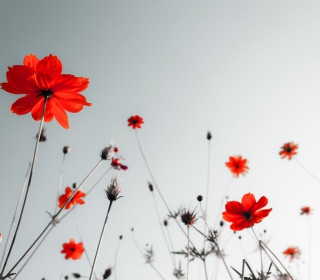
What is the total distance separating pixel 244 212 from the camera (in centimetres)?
189

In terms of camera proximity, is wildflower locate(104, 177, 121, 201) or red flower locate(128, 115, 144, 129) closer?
wildflower locate(104, 177, 121, 201)

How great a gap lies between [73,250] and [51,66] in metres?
4.50

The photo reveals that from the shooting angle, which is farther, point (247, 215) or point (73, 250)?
point (73, 250)

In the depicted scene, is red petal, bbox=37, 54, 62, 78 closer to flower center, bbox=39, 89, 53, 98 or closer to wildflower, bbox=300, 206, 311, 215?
A: flower center, bbox=39, 89, 53, 98

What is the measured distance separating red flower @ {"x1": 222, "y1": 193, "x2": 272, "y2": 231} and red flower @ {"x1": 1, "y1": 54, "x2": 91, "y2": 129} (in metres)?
1.31

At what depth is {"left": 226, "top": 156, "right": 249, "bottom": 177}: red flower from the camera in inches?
201

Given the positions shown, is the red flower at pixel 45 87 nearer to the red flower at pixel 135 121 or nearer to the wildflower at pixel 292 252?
the red flower at pixel 135 121

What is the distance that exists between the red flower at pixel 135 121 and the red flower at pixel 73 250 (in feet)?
8.32

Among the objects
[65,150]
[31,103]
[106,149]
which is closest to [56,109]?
[31,103]

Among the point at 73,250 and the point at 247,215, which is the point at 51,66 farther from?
the point at 73,250

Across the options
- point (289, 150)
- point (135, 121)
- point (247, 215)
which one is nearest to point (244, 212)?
point (247, 215)

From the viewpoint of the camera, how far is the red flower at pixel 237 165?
5.09 meters

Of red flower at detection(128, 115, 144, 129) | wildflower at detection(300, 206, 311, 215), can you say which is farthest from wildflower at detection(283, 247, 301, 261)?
red flower at detection(128, 115, 144, 129)

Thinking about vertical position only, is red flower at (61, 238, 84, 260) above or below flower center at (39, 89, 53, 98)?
above
